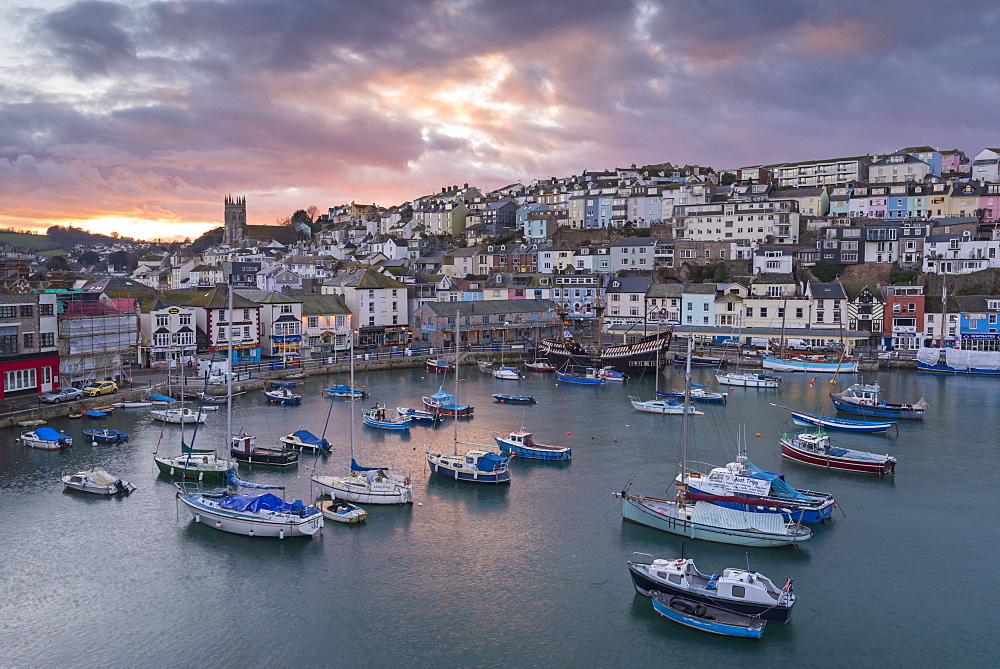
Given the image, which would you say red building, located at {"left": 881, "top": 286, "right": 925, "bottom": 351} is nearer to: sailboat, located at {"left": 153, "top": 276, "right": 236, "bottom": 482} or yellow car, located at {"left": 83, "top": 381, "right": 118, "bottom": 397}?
sailboat, located at {"left": 153, "top": 276, "right": 236, "bottom": 482}

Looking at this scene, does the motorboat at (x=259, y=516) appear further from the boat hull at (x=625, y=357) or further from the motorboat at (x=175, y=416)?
the boat hull at (x=625, y=357)

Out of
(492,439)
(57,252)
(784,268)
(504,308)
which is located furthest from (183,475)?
(57,252)

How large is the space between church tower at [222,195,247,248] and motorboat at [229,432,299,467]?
11607 centimetres

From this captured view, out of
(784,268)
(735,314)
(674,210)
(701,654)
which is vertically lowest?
(701,654)

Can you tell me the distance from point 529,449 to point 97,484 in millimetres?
15983

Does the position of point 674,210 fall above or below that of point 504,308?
above

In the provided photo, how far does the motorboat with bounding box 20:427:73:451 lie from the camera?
101 ft

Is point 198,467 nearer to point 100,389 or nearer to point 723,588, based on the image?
point 100,389

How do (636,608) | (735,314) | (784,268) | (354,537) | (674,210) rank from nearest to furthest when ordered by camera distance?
(636,608), (354,537), (735,314), (784,268), (674,210)

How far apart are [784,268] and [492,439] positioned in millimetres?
47105

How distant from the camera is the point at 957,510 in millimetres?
24562

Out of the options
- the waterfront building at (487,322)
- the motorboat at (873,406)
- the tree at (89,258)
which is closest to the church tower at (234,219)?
the tree at (89,258)

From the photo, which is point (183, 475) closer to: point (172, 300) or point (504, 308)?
point (172, 300)

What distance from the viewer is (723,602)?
17.3 meters
